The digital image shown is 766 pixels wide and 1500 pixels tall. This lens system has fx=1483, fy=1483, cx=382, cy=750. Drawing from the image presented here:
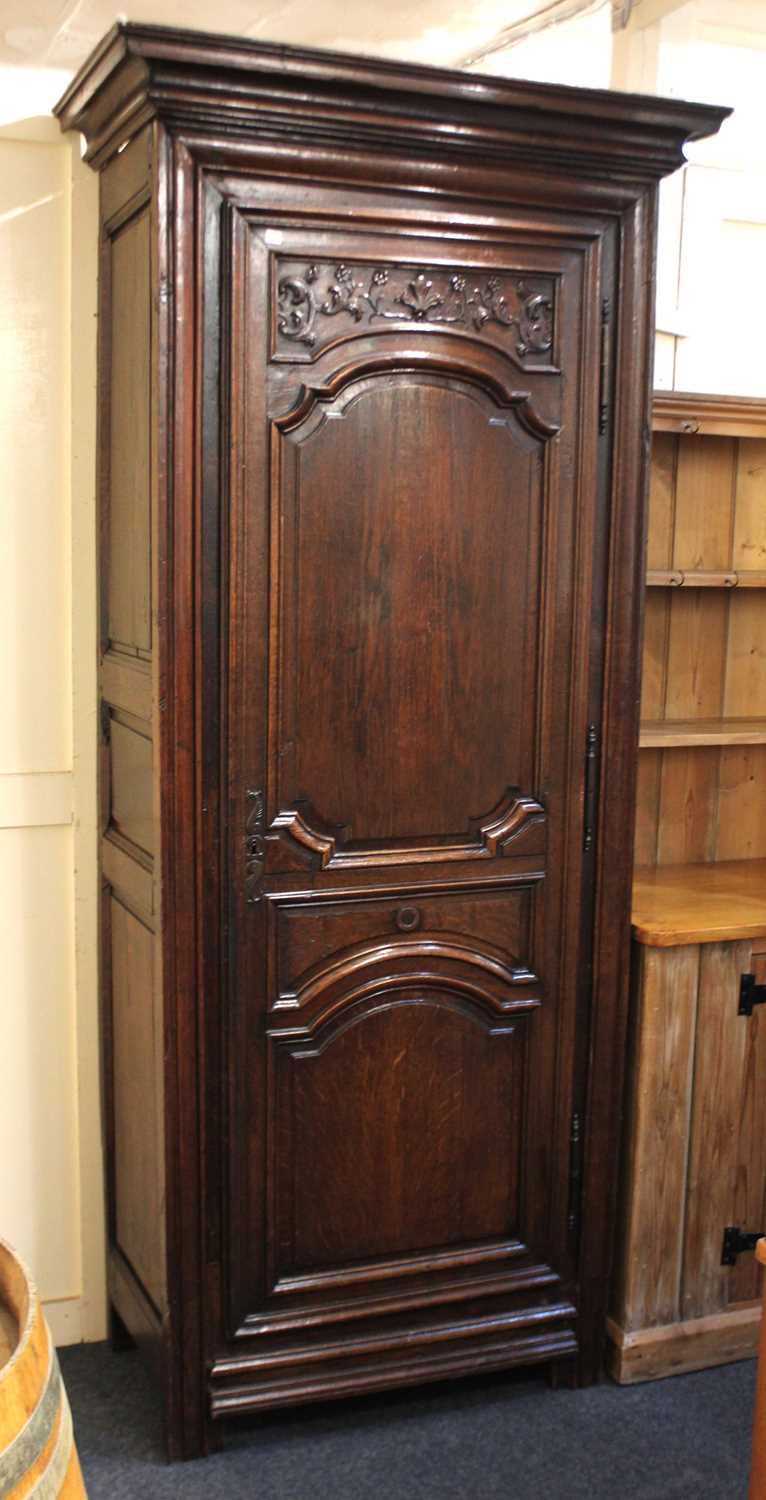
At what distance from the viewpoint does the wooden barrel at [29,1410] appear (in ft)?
4.04

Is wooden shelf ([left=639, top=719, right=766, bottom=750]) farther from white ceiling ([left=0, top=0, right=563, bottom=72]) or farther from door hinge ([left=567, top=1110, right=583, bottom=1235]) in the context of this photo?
white ceiling ([left=0, top=0, right=563, bottom=72])

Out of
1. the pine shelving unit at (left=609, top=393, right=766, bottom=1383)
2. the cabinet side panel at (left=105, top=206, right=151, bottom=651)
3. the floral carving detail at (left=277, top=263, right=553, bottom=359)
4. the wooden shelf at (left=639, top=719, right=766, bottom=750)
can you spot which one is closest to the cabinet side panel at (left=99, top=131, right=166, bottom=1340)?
the cabinet side panel at (left=105, top=206, right=151, bottom=651)

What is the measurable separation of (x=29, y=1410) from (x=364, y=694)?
1518mm

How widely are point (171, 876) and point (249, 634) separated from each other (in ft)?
1.41

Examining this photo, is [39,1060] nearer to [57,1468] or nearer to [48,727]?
[48,727]

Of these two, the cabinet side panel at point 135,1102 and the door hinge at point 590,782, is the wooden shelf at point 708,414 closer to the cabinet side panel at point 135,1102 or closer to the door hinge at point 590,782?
the door hinge at point 590,782

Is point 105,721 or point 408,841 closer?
point 408,841

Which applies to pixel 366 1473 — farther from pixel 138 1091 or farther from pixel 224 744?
pixel 224 744

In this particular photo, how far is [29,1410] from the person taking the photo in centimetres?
125

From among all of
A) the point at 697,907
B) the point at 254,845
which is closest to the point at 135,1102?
the point at 254,845

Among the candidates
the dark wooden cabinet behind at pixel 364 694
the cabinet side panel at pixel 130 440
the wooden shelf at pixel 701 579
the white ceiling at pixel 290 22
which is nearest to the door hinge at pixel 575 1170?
the dark wooden cabinet behind at pixel 364 694

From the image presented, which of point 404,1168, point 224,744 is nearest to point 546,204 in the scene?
point 224,744

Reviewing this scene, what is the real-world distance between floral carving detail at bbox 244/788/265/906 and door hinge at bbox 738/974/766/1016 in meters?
1.03

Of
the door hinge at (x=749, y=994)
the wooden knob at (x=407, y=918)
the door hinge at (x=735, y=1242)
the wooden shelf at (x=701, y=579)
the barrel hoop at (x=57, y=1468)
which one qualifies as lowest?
the door hinge at (x=735, y=1242)
